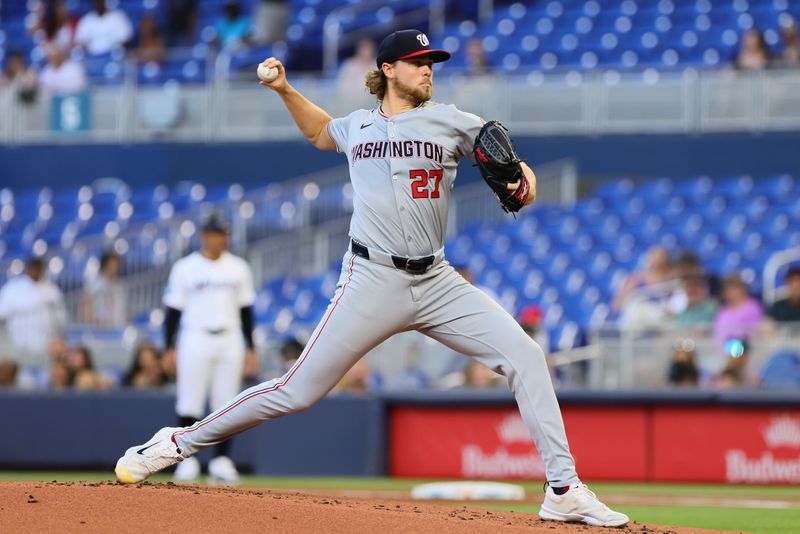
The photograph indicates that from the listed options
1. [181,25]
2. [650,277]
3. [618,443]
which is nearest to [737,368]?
[618,443]

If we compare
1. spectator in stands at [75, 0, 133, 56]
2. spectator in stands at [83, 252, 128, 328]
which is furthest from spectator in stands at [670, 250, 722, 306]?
spectator in stands at [75, 0, 133, 56]

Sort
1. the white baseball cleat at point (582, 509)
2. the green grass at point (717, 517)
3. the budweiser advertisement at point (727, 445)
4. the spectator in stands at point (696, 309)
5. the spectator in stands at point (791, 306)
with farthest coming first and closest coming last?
the spectator in stands at point (696, 309), the spectator in stands at point (791, 306), the budweiser advertisement at point (727, 445), the green grass at point (717, 517), the white baseball cleat at point (582, 509)

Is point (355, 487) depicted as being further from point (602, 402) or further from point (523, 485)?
Answer: point (602, 402)

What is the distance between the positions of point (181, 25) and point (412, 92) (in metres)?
16.7

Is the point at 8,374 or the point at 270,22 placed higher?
the point at 270,22

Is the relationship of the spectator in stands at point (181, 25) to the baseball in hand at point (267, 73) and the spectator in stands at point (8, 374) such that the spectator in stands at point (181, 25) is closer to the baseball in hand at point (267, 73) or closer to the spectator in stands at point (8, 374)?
the spectator in stands at point (8, 374)

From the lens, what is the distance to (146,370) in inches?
498

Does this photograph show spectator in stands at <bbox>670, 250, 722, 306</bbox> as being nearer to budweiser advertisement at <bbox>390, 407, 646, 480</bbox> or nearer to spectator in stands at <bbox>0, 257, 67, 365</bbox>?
budweiser advertisement at <bbox>390, 407, 646, 480</bbox>

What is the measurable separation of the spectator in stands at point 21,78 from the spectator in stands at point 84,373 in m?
7.61

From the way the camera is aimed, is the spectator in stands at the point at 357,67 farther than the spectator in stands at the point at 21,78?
No

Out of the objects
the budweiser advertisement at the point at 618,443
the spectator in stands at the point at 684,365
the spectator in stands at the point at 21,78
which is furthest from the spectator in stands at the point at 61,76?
the spectator in stands at the point at 684,365

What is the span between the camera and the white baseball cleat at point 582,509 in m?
5.79

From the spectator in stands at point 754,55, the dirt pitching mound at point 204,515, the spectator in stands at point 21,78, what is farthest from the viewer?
the spectator in stands at point 21,78

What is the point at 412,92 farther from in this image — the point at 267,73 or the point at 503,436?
the point at 503,436
